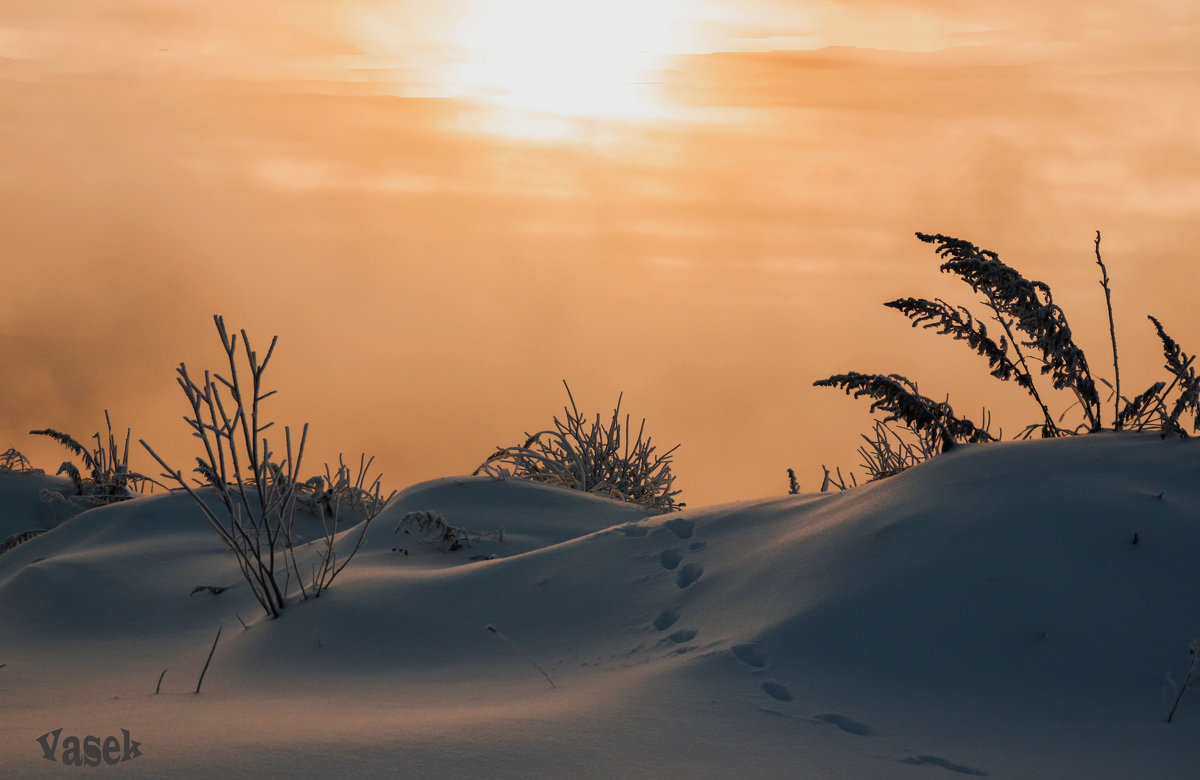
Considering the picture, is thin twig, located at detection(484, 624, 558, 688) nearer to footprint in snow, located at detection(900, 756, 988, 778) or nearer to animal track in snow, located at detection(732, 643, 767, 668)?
animal track in snow, located at detection(732, 643, 767, 668)

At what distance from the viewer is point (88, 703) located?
9.36ft

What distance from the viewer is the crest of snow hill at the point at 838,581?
8.98 feet

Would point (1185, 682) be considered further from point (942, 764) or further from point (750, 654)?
point (750, 654)

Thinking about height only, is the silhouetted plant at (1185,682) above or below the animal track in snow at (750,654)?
below

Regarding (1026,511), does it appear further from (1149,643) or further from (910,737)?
(910,737)

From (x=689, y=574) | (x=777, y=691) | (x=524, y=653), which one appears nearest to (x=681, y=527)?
(x=689, y=574)

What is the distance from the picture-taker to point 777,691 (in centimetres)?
259

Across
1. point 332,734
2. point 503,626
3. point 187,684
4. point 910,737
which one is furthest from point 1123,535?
point 187,684

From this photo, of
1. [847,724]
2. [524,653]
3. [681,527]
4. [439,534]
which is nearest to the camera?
[847,724]

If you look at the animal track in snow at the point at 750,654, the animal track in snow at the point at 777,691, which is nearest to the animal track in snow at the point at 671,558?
the animal track in snow at the point at 750,654

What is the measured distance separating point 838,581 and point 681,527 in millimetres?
1058

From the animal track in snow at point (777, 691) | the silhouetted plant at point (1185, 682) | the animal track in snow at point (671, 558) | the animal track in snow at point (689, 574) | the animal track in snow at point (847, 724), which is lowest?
the silhouetted plant at point (1185, 682)

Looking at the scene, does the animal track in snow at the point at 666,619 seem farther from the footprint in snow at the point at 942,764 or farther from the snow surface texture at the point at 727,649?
the footprint in snow at the point at 942,764

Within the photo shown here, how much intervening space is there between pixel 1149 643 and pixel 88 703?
310 centimetres
